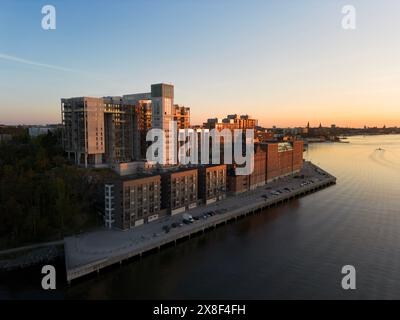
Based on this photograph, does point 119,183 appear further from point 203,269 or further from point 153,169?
point 153,169

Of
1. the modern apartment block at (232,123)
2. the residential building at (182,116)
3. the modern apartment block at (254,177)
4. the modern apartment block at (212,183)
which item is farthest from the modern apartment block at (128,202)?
the modern apartment block at (232,123)

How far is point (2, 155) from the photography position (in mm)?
34438

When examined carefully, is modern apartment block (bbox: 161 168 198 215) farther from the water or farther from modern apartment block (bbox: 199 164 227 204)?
the water

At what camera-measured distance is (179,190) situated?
30.2 m

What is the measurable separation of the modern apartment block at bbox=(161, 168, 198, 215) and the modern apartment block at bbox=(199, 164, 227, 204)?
1.32 m

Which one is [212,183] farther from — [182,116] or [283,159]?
[283,159]

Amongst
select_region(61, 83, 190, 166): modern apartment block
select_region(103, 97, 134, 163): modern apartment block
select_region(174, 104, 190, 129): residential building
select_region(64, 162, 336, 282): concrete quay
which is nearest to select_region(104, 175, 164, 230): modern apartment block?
select_region(64, 162, 336, 282): concrete quay

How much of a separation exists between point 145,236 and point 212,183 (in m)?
12.3

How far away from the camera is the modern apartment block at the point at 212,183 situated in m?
33.5

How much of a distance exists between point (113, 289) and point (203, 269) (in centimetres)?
595

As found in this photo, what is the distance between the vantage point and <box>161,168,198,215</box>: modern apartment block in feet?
96.4

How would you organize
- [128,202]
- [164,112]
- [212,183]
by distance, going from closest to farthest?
[128,202] < [212,183] < [164,112]

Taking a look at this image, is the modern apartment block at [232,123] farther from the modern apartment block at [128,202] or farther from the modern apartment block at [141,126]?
the modern apartment block at [128,202]

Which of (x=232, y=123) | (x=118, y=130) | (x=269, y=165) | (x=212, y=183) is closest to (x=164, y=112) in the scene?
(x=118, y=130)
